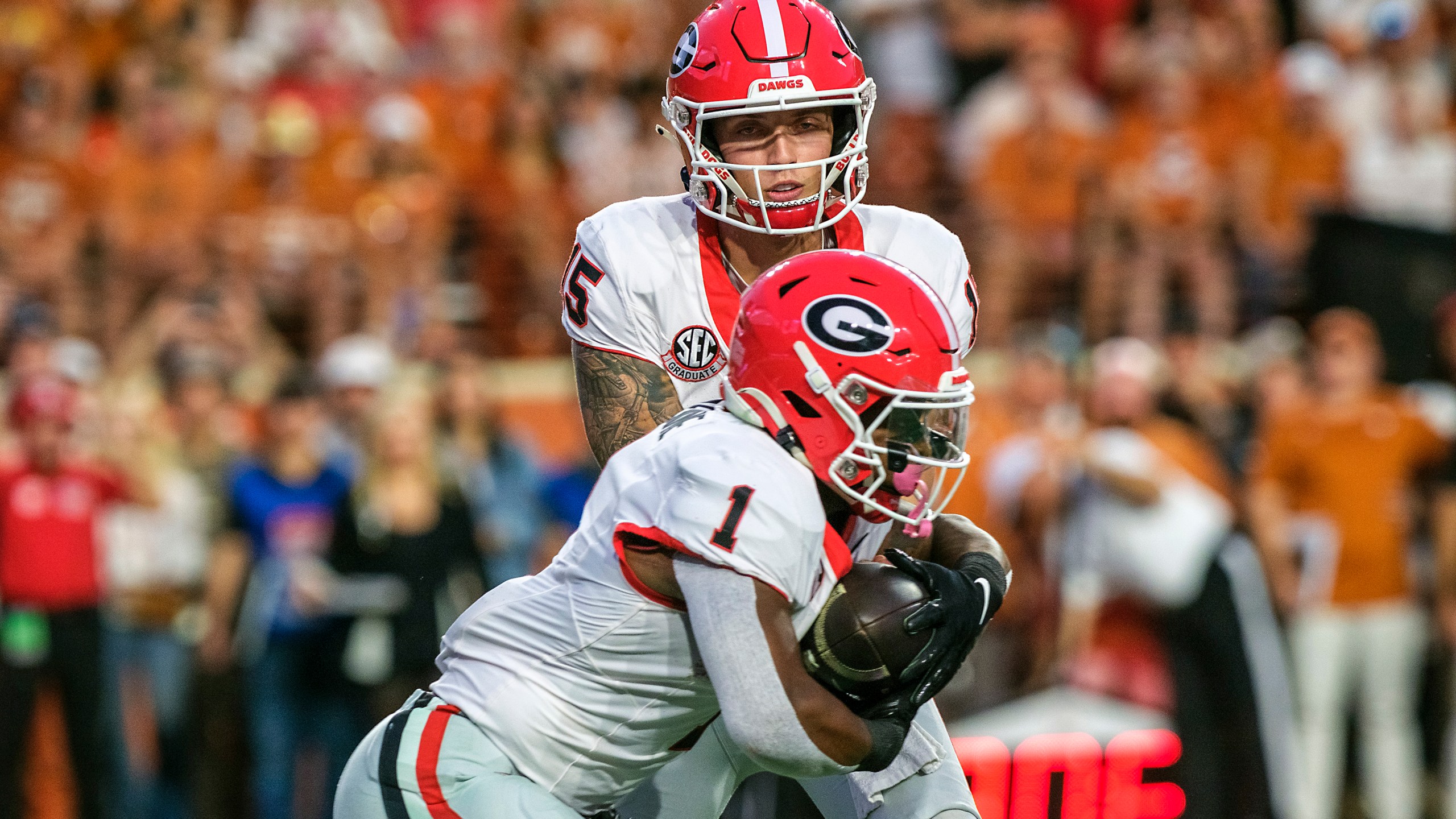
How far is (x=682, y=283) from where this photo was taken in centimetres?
374

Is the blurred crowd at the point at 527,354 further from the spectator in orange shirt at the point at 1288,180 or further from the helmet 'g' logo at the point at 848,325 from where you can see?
the helmet 'g' logo at the point at 848,325

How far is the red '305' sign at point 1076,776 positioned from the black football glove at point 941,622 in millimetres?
1301

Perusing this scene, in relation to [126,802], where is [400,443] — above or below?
above

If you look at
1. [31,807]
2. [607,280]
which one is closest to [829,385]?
[607,280]

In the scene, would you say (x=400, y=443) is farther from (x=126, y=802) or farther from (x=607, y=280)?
(x=607, y=280)

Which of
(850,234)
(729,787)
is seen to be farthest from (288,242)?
(729,787)

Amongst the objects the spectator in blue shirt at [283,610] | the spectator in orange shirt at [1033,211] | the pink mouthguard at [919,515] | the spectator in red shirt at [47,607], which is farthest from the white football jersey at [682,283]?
the spectator in orange shirt at [1033,211]

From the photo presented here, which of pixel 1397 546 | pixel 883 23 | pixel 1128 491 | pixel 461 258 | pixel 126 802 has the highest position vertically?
pixel 883 23

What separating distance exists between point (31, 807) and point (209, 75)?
14.1ft

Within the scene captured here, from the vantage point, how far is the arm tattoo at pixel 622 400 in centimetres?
369

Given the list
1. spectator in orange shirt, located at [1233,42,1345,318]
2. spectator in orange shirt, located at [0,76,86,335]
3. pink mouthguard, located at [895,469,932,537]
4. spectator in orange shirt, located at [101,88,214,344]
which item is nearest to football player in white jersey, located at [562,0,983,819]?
pink mouthguard, located at [895,469,932,537]

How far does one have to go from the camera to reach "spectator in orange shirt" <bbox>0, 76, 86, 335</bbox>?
8.88 m

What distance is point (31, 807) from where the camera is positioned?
25.1 feet

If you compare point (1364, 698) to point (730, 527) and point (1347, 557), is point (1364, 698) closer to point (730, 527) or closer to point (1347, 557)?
point (1347, 557)
